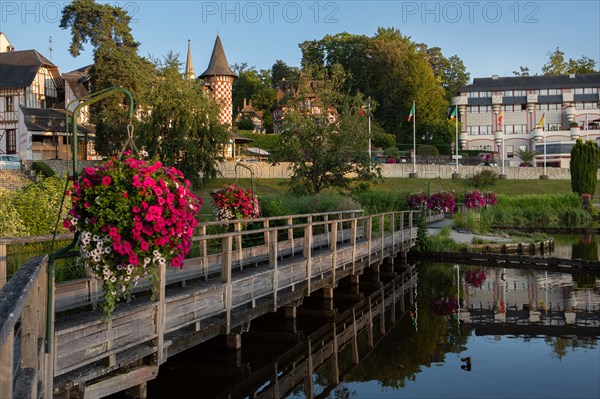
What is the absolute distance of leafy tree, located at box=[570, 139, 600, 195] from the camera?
50969 mm

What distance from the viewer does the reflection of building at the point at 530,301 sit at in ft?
54.6

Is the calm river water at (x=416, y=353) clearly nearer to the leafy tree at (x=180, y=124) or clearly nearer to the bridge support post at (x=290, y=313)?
the bridge support post at (x=290, y=313)

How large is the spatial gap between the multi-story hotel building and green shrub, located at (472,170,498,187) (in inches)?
1397

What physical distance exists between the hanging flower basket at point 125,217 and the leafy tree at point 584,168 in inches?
1980

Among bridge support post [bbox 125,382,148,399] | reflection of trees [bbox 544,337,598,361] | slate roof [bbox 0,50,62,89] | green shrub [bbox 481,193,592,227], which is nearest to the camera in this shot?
bridge support post [bbox 125,382,148,399]

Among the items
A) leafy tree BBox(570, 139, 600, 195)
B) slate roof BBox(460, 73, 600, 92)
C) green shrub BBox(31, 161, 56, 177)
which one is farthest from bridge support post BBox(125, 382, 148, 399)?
slate roof BBox(460, 73, 600, 92)

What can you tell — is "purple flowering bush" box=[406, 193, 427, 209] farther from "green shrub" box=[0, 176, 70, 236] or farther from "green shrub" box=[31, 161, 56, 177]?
"green shrub" box=[31, 161, 56, 177]

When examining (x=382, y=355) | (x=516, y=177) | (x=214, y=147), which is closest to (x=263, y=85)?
(x=516, y=177)

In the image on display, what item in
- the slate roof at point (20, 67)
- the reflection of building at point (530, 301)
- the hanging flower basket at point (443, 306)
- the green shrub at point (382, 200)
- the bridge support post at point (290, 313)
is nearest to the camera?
the bridge support post at point (290, 313)

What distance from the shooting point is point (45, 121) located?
5597cm

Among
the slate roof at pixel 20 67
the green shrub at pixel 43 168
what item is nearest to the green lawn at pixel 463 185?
the green shrub at pixel 43 168

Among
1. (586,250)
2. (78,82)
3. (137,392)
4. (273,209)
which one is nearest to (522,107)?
(78,82)

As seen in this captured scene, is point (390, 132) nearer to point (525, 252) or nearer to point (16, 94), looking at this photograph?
point (16, 94)

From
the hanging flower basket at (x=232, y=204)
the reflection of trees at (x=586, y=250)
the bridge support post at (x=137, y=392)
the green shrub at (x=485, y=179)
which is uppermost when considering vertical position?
the green shrub at (x=485, y=179)
